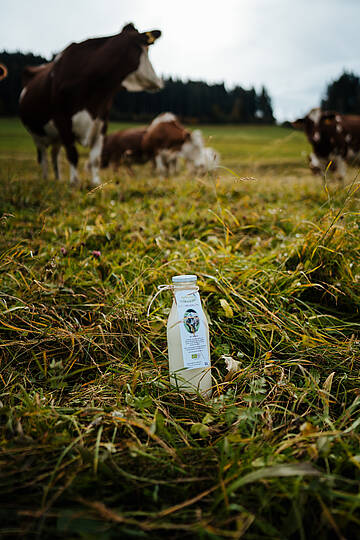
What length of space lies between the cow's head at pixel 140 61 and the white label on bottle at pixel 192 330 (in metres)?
4.90

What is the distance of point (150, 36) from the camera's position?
→ 5.04 m

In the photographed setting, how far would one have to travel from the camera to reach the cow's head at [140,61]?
199 inches

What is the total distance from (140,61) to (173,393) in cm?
534

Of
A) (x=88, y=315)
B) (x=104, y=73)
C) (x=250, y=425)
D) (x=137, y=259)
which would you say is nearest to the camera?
(x=250, y=425)

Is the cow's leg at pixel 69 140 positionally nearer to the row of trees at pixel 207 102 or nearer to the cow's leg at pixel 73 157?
the cow's leg at pixel 73 157

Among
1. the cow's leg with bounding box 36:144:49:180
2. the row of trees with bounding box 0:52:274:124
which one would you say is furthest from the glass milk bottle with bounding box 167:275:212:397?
the row of trees with bounding box 0:52:274:124

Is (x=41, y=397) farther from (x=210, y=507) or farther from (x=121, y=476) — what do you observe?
(x=210, y=507)

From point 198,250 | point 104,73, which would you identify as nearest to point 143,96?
point 104,73

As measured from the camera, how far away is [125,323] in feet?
5.78

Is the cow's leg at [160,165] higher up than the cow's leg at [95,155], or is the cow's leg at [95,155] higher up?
the cow's leg at [160,165]

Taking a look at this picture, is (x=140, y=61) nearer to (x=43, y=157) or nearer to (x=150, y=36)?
(x=150, y=36)

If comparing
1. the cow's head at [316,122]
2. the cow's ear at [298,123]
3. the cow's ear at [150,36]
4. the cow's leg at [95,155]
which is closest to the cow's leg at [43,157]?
the cow's leg at [95,155]

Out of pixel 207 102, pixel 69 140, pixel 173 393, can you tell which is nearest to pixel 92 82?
pixel 69 140

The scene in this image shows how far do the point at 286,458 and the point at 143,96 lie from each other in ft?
207
